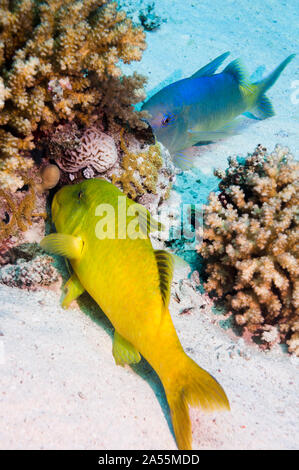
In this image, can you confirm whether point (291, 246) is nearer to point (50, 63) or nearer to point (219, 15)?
point (50, 63)

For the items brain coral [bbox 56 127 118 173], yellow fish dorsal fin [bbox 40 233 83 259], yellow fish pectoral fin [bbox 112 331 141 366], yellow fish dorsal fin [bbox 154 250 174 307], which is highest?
yellow fish dorsal fin [bbox 154 250 174 307]

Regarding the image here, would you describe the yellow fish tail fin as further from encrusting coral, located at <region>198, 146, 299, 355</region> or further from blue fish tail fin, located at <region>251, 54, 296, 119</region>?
blue fish tail fin, located at <region>251, 54, 296, 119</region>

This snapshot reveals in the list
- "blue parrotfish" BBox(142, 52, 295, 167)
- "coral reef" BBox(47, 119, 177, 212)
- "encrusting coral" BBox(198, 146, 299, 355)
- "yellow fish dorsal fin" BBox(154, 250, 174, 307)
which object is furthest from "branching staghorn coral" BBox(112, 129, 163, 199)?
"yellow fish dorsal fin" BBox(154, 250, 174, 307)

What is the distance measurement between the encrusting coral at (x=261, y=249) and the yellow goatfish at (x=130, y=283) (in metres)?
1.22

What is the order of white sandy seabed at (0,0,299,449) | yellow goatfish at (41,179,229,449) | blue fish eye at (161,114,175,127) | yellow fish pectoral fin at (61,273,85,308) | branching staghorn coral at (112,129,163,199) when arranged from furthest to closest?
blue fish eye at (161,114,175,127) → branching staghorn coral at (112,129,163,199) → yellow fish pectoral fin at (61,273,85,308) → yellow goatfish at (41,179,229,449) → white sandy seabed at (0,0,299,449)

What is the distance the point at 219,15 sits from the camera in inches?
364

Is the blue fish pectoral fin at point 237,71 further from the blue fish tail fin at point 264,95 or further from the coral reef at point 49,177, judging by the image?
the coral reef at point 49,177

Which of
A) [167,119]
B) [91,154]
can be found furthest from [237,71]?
[91,154]

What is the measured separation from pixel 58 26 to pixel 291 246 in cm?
291

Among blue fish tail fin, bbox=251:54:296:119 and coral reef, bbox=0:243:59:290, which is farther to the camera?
blue fish tail fin, bbox=251:54:296:119

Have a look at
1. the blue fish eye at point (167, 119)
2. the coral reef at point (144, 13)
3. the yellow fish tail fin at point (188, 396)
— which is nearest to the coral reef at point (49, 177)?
the blue fish eye at point (167, 119)

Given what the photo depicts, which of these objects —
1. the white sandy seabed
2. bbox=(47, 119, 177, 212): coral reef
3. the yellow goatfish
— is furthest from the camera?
bbox=(47, 119, 177, 212): coral reef

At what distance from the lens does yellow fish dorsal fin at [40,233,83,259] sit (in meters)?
2.59
